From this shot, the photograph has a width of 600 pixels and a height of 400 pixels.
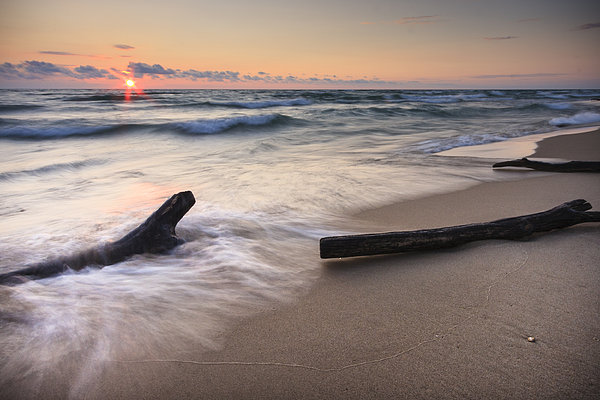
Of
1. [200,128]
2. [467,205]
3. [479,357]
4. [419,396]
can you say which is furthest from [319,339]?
[200,128]

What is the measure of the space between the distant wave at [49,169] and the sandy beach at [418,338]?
21.5ft

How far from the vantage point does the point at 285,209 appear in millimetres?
4309

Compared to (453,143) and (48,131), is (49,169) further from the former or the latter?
(453,143)

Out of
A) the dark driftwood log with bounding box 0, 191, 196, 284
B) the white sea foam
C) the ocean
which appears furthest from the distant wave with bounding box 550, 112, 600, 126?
the white sea foam

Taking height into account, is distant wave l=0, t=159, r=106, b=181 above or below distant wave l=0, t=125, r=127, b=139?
below

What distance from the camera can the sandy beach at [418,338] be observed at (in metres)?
1.52

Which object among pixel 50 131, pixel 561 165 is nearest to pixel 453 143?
pixel 561 165

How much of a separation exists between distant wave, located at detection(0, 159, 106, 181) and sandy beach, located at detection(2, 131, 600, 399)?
21.5 feet

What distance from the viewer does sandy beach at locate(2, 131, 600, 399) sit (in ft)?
4.99

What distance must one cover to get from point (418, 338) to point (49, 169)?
25.9 feet

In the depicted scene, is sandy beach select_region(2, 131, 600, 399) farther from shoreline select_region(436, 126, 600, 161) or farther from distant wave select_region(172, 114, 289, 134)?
distant wave select_region(172, 114, 289, 134)

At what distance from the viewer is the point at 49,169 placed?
7.29 meters

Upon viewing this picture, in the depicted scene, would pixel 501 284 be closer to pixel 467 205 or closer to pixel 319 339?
pixel 319 339

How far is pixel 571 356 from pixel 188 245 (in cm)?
267
